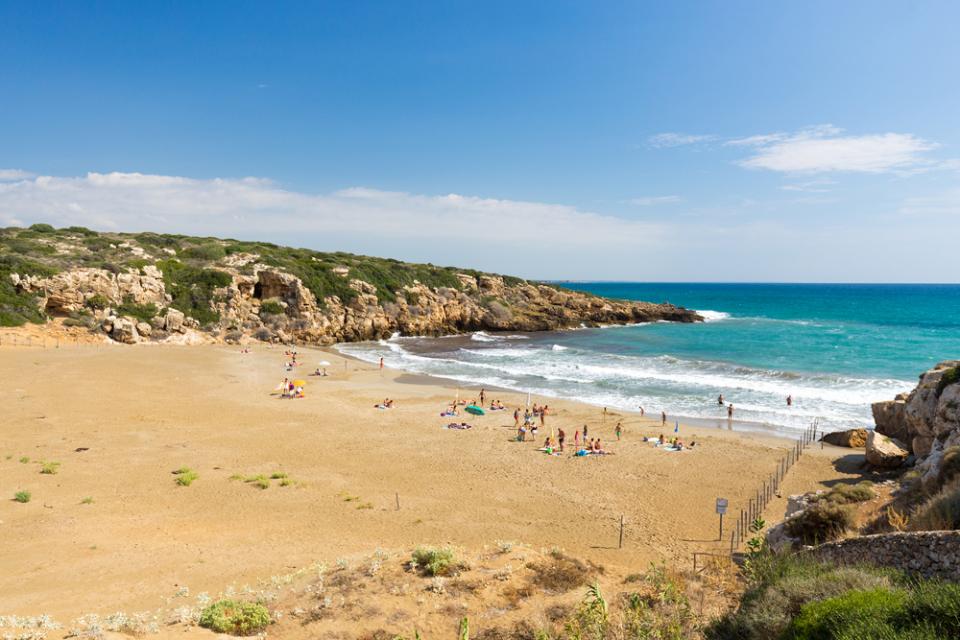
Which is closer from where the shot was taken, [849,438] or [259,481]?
[259,481]

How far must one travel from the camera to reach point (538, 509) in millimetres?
14797

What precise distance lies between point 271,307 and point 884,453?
1883 inches

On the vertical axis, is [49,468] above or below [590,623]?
below

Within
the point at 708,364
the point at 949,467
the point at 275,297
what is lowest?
the point at 708,364

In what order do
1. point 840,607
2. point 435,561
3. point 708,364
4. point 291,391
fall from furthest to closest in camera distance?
1. point 708,364
2. point 291,391
3. point 435,561
4. point 840,607

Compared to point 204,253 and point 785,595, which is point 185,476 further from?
point 204,253

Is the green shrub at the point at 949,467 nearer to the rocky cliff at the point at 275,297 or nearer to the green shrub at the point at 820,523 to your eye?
the green shrub at the point at 820,523

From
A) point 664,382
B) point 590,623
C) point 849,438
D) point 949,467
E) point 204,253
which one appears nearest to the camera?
point 590,623

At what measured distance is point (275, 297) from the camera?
168 feet

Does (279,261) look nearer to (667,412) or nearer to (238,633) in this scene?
(667,412)

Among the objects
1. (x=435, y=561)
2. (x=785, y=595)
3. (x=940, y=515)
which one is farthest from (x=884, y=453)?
(x=435, y=561)

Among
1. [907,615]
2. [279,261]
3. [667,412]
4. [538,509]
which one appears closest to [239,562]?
[538,509]

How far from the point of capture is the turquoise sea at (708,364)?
28.1m

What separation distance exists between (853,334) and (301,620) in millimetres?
66531
